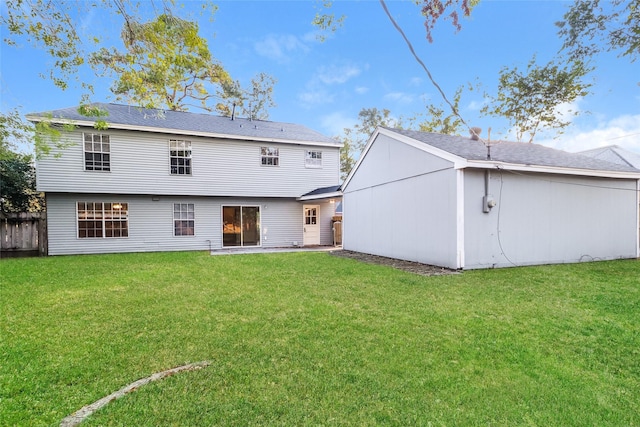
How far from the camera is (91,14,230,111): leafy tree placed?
461 cm

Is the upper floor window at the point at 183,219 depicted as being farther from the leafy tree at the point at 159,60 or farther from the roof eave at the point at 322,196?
the leafy tree at the point at 159,60

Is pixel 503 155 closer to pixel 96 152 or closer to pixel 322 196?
pixel 322 196

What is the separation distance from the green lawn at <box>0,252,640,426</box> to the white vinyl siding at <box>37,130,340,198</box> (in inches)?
281

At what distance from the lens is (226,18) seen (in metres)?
7.16

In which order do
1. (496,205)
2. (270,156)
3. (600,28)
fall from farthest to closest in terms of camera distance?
(270,156) < (600,28) < (496,205)

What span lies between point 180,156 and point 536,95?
2127 cm

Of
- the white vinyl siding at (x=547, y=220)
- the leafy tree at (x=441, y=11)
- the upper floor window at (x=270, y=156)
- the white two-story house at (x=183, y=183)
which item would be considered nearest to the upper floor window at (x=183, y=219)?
the white two-story house at (x=183, y=183)

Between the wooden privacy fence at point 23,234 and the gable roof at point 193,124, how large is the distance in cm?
355

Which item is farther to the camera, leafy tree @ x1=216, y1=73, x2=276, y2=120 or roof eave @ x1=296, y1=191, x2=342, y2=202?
leafy tree @ x1=216, y1=73, x2=276, y2=120

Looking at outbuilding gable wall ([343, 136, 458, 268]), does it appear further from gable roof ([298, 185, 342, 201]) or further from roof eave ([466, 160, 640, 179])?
roof eave ([466, 160, 640, 179])

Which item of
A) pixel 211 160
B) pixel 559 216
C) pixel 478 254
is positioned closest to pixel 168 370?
pixel 478 254

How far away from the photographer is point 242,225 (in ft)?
47.6

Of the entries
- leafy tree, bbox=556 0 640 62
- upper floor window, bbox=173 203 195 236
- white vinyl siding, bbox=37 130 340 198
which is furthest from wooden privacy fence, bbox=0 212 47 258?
leafy tree, bbox=556 0 640 62

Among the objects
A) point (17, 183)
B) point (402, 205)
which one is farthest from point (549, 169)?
point (17, 183)
